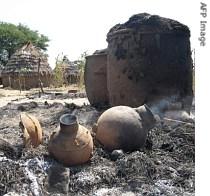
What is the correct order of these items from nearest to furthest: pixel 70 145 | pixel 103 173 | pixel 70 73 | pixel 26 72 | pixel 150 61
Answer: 1. pixel 103 173
2. pixel 70 145
3. pixel 150 61
4. pixel 26 72
5. pixel 70 73

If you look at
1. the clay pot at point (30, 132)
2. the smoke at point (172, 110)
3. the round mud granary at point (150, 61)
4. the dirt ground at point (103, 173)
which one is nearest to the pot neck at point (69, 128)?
the dirt ground at point (103, 173)

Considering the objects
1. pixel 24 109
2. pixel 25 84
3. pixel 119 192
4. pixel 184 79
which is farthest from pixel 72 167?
pixel 25 84

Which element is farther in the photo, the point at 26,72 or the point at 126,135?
the point at 26,72

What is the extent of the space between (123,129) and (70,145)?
59 centimetres

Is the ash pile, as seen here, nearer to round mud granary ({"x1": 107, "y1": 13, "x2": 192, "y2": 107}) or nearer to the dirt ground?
the dirt ground

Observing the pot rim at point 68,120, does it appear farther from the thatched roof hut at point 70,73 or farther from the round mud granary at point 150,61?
the thatched roof hut at point 70,73

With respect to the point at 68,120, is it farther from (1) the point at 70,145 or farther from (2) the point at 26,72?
(2) the point at 26,72

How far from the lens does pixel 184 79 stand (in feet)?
19.5

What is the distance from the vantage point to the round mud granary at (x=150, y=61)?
5.76m

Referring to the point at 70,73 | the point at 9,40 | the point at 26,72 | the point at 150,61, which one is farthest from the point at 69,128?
the point at 9,40

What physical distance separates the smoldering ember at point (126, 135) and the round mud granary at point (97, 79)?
0.38 metres

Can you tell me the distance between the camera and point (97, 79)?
23.8 ft

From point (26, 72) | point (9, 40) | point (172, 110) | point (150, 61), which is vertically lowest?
point (172, 110)

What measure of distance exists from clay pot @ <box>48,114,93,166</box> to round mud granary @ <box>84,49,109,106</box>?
350cm
